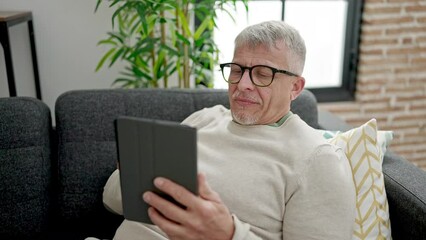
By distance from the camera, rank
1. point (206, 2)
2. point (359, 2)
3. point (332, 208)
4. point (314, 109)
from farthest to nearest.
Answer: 1. point (359, 2)
2. point (206, 2)
3. point (314, 109)
4. point (332, 208)

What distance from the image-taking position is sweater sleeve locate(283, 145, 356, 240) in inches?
36.1

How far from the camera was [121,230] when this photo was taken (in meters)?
1.11

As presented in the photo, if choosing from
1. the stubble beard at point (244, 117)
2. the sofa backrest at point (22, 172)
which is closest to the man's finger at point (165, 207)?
the stubble beard at point (244, 117)

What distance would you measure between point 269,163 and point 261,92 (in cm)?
20

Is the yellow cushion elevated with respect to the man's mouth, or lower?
lower

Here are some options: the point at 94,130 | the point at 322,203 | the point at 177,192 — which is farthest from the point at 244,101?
the point at 94,130

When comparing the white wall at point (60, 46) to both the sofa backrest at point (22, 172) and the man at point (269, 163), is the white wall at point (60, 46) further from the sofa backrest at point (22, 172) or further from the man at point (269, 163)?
the man at point (269, 163)

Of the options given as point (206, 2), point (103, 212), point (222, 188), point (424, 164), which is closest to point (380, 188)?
point (222, 188)

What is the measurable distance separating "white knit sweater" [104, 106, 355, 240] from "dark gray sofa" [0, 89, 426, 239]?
299mm

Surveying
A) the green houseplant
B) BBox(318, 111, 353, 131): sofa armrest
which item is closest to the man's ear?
BBox(318, 111, 353, 131): sofa armrest

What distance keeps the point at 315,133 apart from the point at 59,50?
1.53m

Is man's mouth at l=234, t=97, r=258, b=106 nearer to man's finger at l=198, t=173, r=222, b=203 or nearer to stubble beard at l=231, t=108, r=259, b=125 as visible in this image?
stubble beard at l=231, t=108, r=259, b=125

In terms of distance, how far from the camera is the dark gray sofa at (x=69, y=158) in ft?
4.18

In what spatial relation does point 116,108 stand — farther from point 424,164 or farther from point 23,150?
point 424,164
